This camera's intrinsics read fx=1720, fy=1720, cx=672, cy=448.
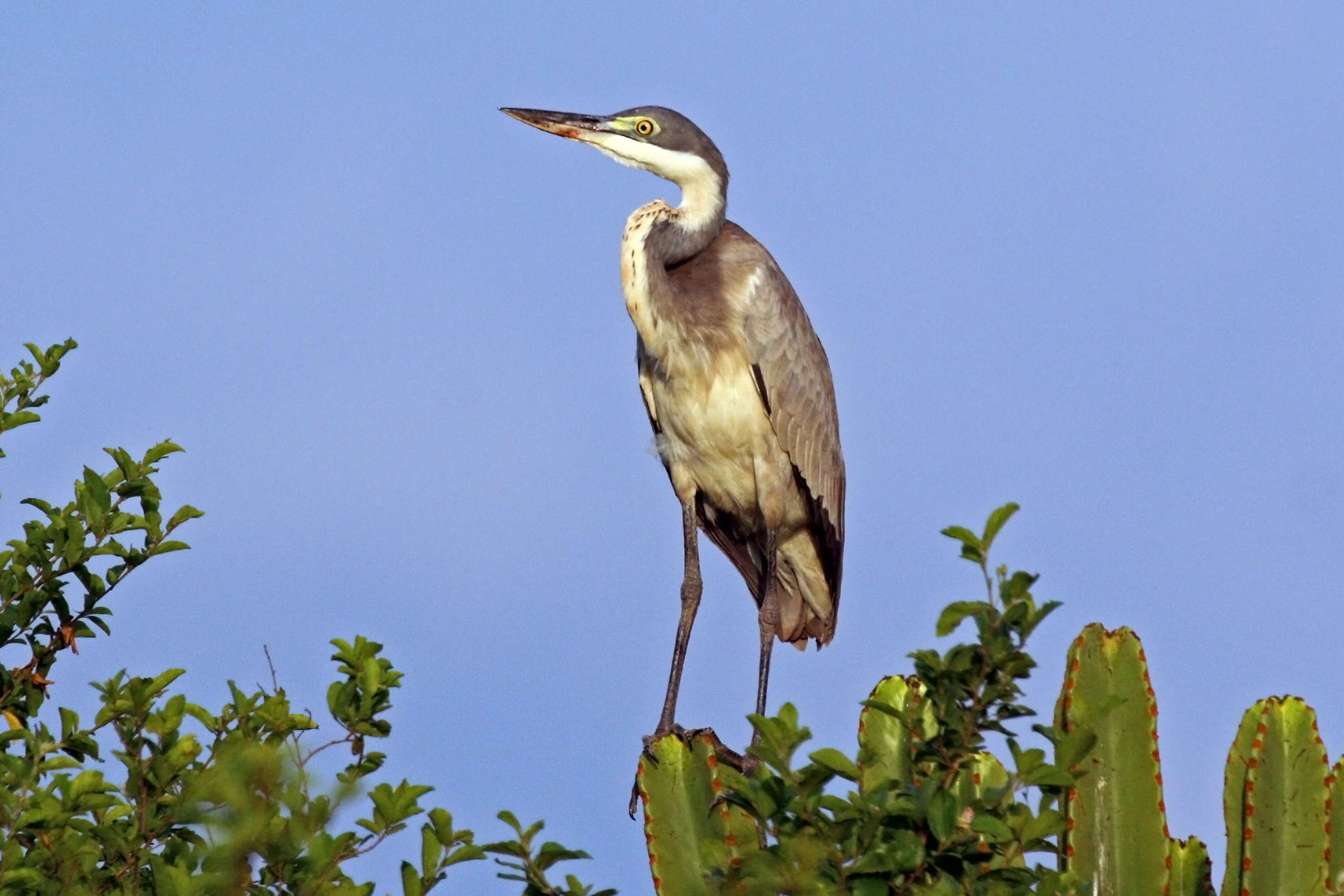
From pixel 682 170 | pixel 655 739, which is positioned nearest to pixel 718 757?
pixel 655 739

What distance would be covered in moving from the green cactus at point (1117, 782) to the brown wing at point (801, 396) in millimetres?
2824

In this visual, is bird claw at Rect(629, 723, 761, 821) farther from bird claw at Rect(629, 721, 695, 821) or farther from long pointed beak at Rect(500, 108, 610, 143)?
long pointed beak at Rect(500, 108, 610, 143)

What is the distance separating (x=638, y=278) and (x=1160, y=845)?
3.30 metres

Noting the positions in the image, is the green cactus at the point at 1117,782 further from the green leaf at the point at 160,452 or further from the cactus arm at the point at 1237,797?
the green leaf at the point at 160,452

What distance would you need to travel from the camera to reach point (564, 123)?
291 inches

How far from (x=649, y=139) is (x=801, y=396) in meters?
1.29

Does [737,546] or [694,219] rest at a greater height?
[694,219]

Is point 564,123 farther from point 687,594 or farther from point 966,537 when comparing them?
point 966,537

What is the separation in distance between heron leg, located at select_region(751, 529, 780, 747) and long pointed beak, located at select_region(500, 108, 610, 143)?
1875 millimetres

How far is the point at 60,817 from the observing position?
2984 millimetres

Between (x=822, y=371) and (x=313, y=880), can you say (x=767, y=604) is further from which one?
(x=313, y=880)

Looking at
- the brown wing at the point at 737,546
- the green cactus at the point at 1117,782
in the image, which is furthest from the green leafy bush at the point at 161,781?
the brown wing at the point at 737,546

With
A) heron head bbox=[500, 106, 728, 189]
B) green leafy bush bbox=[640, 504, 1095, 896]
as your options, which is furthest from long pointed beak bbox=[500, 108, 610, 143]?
green leafy bush bbox=[640, 504, 1095, 896]

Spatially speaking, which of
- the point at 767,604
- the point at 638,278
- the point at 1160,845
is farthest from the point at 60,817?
the point at 767,604
